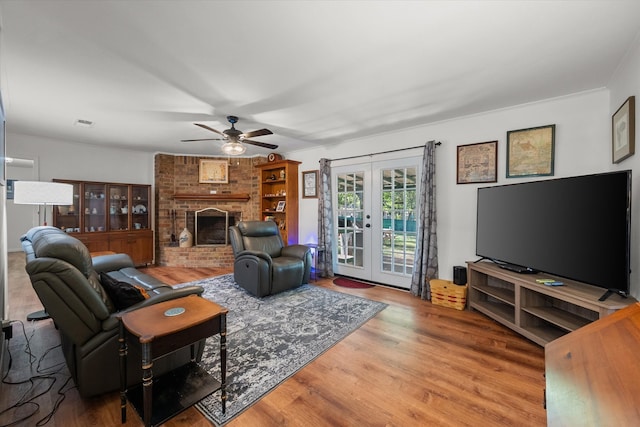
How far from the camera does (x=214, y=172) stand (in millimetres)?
5770

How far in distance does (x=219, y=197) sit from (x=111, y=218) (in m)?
2.00

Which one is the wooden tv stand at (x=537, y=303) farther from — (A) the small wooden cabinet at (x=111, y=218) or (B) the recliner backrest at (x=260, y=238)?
(A) the small wooden cabinet at (x=111, y=218)

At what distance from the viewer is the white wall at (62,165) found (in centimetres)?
448

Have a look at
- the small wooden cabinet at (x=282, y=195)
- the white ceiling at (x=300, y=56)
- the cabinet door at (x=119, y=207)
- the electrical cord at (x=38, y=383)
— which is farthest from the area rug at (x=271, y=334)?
the cabinet door at (x=119, y=207)

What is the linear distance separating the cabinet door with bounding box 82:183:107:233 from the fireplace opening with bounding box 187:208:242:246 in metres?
1.47

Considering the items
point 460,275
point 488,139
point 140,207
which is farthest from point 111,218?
point 488,139

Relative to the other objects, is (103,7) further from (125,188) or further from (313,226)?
(125,188)

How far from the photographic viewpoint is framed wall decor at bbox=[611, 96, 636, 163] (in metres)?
1.96

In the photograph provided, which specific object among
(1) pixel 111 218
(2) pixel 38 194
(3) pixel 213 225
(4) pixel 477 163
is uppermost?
(4) pixel 477 163

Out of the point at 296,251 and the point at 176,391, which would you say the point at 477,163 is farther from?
the point at 176,391

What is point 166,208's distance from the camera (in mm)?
5602

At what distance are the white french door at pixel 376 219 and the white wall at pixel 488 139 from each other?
0.35m

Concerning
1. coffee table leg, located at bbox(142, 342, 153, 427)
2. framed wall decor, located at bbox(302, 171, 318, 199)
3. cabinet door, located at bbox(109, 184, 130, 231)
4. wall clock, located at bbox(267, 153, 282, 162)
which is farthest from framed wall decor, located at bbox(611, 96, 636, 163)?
cabinet door, located at bbox(109, 184, 130, 231)

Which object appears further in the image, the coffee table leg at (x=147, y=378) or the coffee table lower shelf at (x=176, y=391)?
the coffee table lower shelf at (x=176, y=391)
